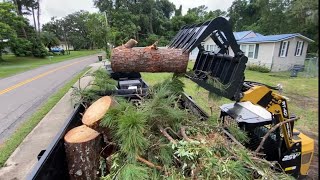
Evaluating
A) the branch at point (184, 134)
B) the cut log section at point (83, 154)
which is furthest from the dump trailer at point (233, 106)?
the branch at point (184, 134)

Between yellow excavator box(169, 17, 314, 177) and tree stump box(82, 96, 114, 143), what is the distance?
1.18 meters

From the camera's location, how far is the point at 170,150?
2375 mm

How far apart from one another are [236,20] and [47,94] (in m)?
46.2

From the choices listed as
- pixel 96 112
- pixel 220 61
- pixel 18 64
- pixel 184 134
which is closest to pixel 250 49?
pixel 220 61

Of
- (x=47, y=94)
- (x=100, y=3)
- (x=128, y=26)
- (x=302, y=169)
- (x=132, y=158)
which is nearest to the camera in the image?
(x=132, y=158)

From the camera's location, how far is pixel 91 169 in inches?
112

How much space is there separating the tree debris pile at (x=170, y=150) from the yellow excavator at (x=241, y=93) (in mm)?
428

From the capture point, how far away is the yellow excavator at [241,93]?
2.59 m

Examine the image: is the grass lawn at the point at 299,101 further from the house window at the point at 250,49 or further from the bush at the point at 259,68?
the house window at the point at 250,49

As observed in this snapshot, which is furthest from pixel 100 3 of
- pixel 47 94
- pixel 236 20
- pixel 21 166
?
pixel 21 166

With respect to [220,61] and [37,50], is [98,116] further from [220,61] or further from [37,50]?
[37,50]

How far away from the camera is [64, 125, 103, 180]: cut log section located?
8.98ft

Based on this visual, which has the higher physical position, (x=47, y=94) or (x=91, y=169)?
(x=91, y=169)

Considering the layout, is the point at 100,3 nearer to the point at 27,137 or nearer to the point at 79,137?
the point at 27,137
